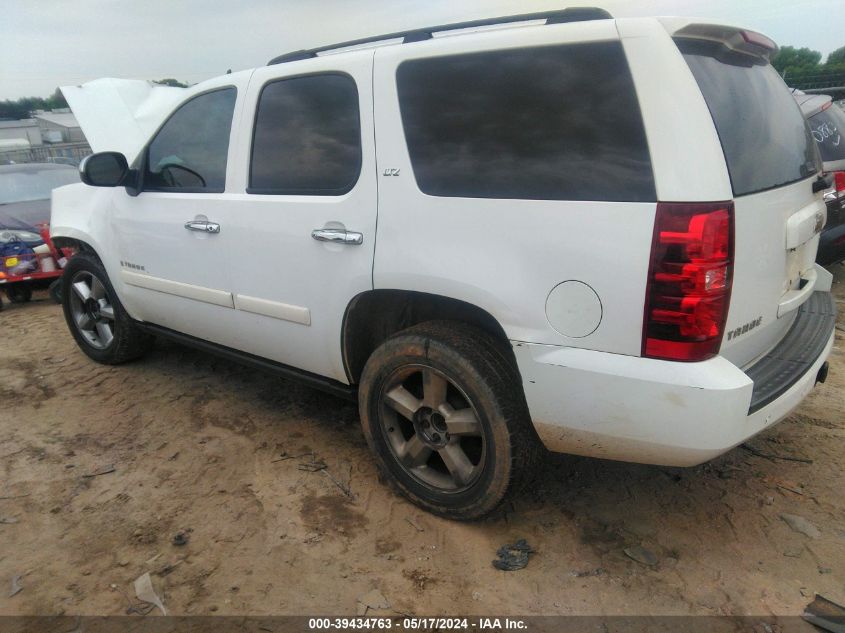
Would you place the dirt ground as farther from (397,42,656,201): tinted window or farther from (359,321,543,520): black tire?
(397,42,656,201): tinted window

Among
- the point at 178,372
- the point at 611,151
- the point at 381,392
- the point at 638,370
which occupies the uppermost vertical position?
the point at 611,151

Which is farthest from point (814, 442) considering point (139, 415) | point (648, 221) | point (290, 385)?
point (139, 415)

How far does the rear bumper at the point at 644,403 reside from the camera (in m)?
1.94

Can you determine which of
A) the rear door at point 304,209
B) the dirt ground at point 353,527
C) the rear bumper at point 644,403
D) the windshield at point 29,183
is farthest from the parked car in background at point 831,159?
the windshield at point 29,183

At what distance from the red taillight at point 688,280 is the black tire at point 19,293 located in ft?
23.1

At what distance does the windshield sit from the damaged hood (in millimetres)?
1758

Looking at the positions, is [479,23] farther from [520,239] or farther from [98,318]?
[98,318]

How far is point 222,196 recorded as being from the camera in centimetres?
317

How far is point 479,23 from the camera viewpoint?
7.97 feet

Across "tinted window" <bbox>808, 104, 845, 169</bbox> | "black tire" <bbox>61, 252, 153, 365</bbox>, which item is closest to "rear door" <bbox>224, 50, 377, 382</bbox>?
"black tire" <bbox>61, 252, 153, 365</bbox>

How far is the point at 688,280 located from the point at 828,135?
15.2 ft

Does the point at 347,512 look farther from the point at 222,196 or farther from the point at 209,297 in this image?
the point at 222,196

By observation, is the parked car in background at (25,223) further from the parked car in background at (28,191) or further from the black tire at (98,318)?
the black tire at (98,318)

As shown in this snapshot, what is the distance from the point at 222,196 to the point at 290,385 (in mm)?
1476
